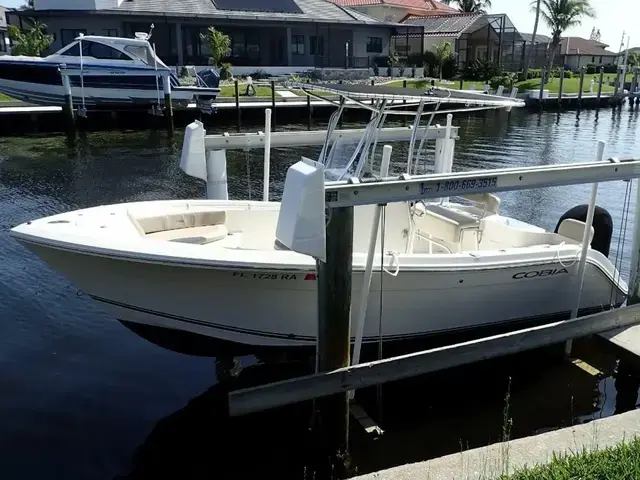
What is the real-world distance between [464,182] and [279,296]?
87.6 inches

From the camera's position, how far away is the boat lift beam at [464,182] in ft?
15.9

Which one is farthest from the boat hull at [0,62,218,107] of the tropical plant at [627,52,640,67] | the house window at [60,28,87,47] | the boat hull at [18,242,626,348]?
the tropical plant at [627,52,640,67]

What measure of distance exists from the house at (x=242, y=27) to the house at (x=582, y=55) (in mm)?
29815

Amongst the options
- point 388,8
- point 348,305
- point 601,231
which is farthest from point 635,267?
point 388,8

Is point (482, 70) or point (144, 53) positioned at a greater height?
point (144, 53)

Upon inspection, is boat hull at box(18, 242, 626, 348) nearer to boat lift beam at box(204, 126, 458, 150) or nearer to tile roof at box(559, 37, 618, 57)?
boat lift beam at box(204, 126, 458, 150)

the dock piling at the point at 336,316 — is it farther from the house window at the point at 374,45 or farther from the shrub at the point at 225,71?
the house window at the point at 374,45

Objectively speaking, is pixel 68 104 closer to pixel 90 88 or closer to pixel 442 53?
pixel 90 88

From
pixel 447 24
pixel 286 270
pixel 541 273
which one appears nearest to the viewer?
pixel 286 270

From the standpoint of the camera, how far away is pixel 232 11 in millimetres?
41094

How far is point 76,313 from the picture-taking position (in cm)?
873

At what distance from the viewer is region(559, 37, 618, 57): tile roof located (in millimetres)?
68438

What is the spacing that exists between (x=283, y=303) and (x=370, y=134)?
208cm

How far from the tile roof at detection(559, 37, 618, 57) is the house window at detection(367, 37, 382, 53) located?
28.6m
